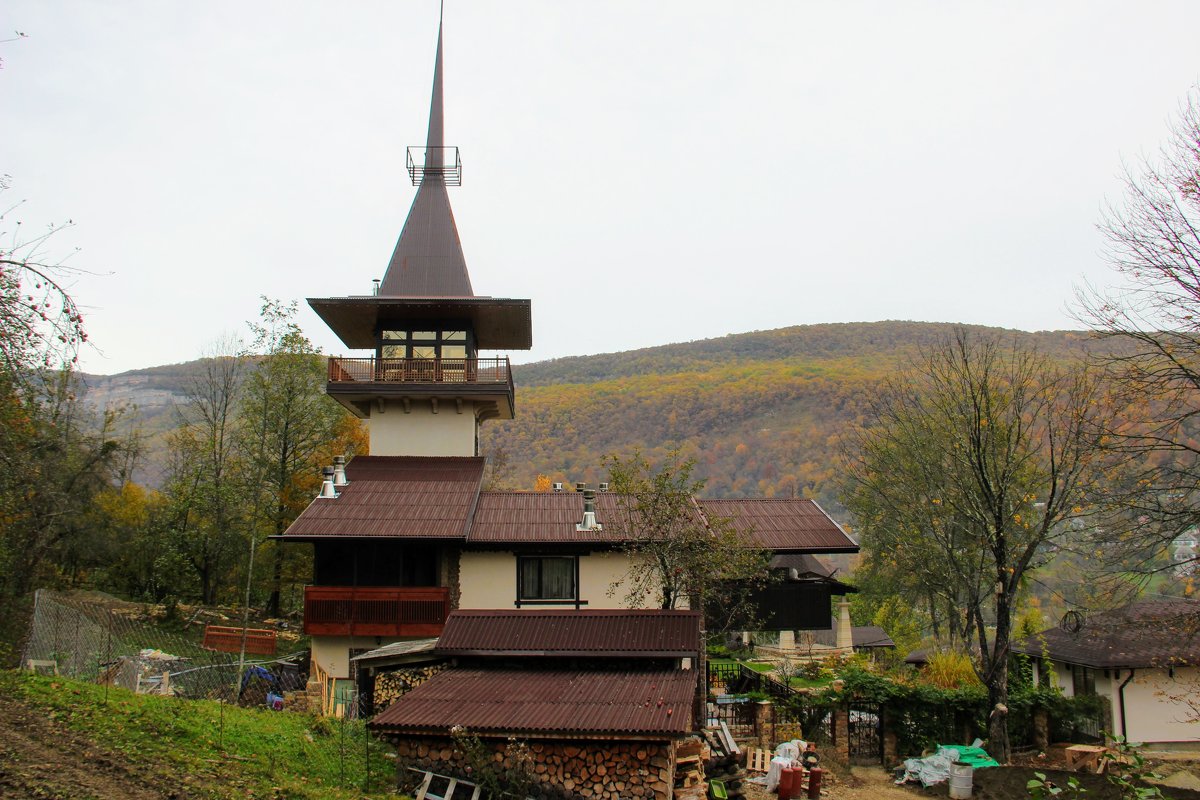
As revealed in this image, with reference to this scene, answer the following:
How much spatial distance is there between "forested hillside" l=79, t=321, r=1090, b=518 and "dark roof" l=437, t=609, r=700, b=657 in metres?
31.3

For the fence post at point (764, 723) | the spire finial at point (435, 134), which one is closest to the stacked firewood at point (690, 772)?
the fence post at point (764, 723)

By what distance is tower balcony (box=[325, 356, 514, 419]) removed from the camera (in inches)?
935

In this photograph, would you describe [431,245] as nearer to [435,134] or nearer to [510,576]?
[435,134]

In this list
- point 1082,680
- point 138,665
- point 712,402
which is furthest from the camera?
point 712,402

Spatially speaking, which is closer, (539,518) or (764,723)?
(764,723)

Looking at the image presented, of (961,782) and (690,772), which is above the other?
(690,772)

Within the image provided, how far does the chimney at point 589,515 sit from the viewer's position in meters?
20.2

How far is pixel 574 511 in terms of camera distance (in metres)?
21.5

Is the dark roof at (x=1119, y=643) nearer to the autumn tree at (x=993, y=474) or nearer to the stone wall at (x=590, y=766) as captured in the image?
the autumn tree at (x=993, y=474)

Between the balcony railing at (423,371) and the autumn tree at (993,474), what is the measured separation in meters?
12.3

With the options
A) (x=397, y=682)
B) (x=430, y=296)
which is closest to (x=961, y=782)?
(x=397, y=682)

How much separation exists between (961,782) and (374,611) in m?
13.3

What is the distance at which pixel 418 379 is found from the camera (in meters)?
24.1

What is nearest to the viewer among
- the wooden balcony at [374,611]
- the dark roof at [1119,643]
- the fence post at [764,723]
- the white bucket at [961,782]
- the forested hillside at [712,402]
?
the white bucket at [961,782]
